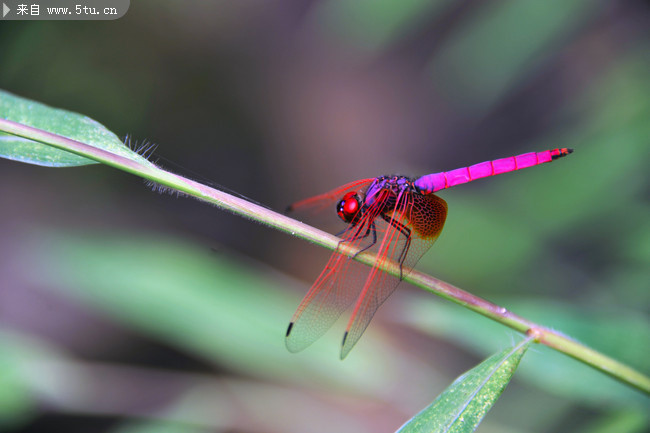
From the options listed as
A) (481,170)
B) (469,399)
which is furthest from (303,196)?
(469,399)

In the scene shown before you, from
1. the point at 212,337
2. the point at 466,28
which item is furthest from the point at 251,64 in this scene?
the point at 212,337

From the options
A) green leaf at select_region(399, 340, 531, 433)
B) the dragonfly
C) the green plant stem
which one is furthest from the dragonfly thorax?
green leaf at select_region(399, 340, 531, 433)

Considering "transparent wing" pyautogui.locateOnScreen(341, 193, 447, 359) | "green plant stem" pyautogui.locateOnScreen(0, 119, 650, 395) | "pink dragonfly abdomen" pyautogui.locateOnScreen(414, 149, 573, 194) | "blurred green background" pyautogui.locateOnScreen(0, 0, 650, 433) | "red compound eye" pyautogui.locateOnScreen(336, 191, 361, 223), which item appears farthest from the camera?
"blurred green background" pyautogui.locateOnScreen(0, 0, 650, 433)

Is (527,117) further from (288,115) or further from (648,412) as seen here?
(648,412)

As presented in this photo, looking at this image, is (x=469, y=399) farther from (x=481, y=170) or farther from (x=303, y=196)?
(x=303, y=196)

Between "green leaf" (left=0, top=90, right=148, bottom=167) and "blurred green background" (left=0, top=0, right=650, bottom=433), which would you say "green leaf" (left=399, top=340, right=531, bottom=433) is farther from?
"green leaf" (left=0, top=90, right=148, bottom=167)

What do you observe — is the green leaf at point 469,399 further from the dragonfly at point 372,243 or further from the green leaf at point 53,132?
the green leaf at point 53,132

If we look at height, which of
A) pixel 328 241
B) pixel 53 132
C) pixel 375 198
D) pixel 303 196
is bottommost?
pixel 328 241
